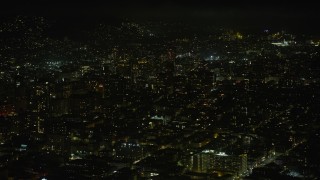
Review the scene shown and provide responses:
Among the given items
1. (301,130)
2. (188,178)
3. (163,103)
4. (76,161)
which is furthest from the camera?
(163,103)

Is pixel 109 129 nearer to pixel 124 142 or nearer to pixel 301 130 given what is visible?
pixel 124 142

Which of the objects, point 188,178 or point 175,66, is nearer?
point 188,178

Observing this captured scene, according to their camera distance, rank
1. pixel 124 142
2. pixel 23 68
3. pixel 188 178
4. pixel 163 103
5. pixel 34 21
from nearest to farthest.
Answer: pixel 188 178 → pixel 124 142 → pixel 163 103 → pixel 23 68 → pixel 34 21

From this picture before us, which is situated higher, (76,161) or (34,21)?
(34,21)

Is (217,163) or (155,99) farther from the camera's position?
(155,99)

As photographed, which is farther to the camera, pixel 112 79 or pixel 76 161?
pixel 112 79

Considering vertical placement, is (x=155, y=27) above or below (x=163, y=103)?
above

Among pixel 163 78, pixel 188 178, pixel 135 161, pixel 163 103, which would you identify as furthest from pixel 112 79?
pixel 188 178

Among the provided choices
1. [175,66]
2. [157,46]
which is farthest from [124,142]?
[157,46]

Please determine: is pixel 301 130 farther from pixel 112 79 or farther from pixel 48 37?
pixel 48 37
